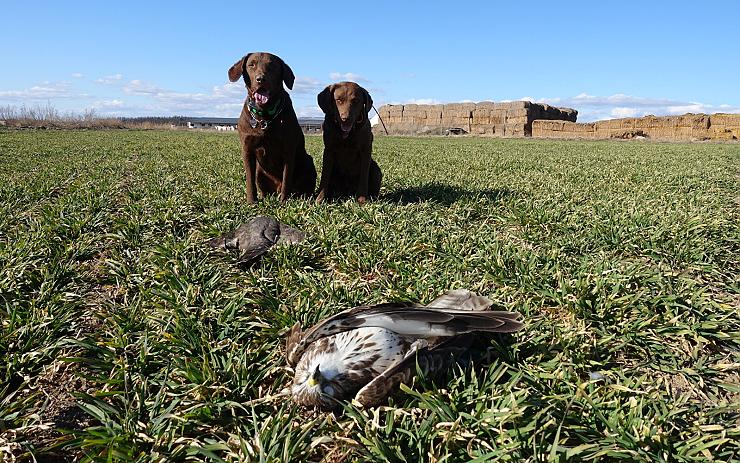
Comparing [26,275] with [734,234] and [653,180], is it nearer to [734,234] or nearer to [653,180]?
[734,234]

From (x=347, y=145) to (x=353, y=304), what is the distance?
2869mm

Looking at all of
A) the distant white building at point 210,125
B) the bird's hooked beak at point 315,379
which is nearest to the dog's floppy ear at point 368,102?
the bird's hooked beak at point 315,379

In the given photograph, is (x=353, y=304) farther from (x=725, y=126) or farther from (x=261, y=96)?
(x=725, y=126)

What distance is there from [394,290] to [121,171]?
22.7 ft

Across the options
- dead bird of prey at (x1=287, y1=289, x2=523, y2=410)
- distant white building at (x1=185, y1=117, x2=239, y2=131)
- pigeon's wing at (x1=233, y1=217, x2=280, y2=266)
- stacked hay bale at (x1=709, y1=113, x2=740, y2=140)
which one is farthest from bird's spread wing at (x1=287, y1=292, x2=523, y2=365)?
distant white building at (x1=185, y1=117, x2=239, y2=131)

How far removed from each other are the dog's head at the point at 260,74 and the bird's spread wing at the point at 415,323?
325cm

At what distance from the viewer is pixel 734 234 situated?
13.0ft

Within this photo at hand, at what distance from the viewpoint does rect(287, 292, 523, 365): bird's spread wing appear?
188cm

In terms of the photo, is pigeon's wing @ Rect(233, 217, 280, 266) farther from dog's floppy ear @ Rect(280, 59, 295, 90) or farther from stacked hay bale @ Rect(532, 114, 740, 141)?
stacked hay bale @ Rect(532, 114, 740, 141)

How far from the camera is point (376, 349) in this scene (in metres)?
1.83

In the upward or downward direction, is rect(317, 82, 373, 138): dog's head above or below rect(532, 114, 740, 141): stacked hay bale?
below

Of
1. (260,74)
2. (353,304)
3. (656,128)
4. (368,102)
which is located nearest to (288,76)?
(260,74)

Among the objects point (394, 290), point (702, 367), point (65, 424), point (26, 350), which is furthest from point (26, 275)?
point (702, 367)

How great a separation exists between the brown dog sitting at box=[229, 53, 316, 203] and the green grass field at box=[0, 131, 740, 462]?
1.51 ft
